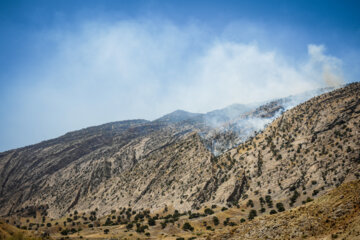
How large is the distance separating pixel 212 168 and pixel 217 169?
1.87 metres

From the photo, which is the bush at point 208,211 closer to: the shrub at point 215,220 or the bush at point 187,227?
the shrub at point 215,220

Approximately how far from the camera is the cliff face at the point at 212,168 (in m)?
61.8

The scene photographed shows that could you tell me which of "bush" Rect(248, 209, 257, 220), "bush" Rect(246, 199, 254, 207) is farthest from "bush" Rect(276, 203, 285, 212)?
"bush" Rect(246, 199, 254, 207)

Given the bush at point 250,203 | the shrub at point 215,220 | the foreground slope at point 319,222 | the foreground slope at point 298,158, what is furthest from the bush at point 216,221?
the foreground slope at point 319,222

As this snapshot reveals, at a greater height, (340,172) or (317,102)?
(317,102)

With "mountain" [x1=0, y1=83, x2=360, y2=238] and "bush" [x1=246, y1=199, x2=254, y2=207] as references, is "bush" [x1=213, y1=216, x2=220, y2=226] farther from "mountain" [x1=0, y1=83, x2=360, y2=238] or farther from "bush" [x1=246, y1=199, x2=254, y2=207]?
"bush" [x1=246, y1=199, x2=254, y2=207]

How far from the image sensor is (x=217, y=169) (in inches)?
3216

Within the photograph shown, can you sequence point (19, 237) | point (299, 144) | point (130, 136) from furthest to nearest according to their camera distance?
point (130, 136)
point (299, 144)
point (19, 237)

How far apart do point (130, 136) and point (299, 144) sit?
411 ft

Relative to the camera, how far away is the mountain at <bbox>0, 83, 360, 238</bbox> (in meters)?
60.3

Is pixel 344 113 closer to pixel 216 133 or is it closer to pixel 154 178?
pixel 216 133

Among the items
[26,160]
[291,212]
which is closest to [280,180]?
[291,212]

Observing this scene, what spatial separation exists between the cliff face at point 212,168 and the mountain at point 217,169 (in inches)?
11.7

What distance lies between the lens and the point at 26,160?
15600 cm
